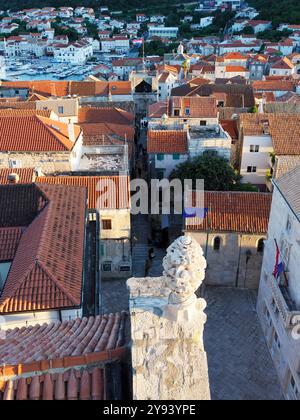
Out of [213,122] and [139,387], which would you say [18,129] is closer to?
[213,122]

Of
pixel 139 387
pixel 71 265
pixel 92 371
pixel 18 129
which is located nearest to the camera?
pixel 139 387

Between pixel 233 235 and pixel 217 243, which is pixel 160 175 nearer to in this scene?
pixel 217 243

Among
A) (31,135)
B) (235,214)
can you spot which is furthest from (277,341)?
(31,135)

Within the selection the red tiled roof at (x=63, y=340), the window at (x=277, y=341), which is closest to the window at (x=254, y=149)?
the window at (x=277, y=341)

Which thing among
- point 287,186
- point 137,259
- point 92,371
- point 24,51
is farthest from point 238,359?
point 24,51

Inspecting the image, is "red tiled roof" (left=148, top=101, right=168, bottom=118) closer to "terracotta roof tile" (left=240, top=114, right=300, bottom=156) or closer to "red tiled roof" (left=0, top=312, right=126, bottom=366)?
"terracotta roof tile" (left=240, top=114, right=300, bottom=156)

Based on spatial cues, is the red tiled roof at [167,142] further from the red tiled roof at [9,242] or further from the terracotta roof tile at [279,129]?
the red tiled roof at [9,242]

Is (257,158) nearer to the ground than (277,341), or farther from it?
farther from it
